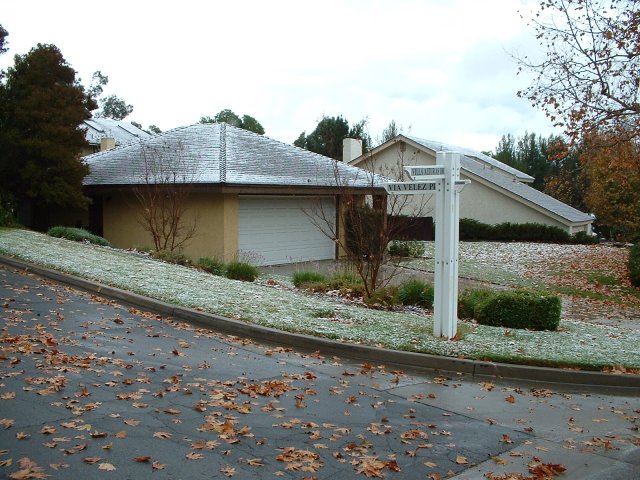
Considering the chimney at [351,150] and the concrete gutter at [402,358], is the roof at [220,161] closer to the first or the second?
the chimney at [351,150]

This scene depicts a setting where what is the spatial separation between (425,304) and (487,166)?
32.4 meters

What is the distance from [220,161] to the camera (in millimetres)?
22672

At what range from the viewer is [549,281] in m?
21.8

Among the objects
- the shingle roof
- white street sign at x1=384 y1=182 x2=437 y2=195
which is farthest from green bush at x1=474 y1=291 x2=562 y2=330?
the shingle roof

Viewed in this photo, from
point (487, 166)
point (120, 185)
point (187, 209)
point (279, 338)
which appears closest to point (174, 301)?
point (279, 338)

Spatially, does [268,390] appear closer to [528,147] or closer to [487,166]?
[487,166]

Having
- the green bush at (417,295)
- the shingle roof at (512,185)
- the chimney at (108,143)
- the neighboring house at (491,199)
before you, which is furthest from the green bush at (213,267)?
the shingle roof at (512,185)

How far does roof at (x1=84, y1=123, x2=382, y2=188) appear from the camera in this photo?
2206cm

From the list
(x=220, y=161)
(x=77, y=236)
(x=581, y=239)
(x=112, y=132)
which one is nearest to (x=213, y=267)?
(x=77, y=236)

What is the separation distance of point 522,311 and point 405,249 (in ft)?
46.4

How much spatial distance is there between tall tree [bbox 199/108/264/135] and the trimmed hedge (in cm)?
3598

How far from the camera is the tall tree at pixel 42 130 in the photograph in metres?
23.0

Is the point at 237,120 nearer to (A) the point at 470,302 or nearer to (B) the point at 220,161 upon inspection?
(B) the point at 220,161

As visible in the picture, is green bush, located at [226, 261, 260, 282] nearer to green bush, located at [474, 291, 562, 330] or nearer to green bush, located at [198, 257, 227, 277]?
green bush, located at [198, 257, 227, 277]
